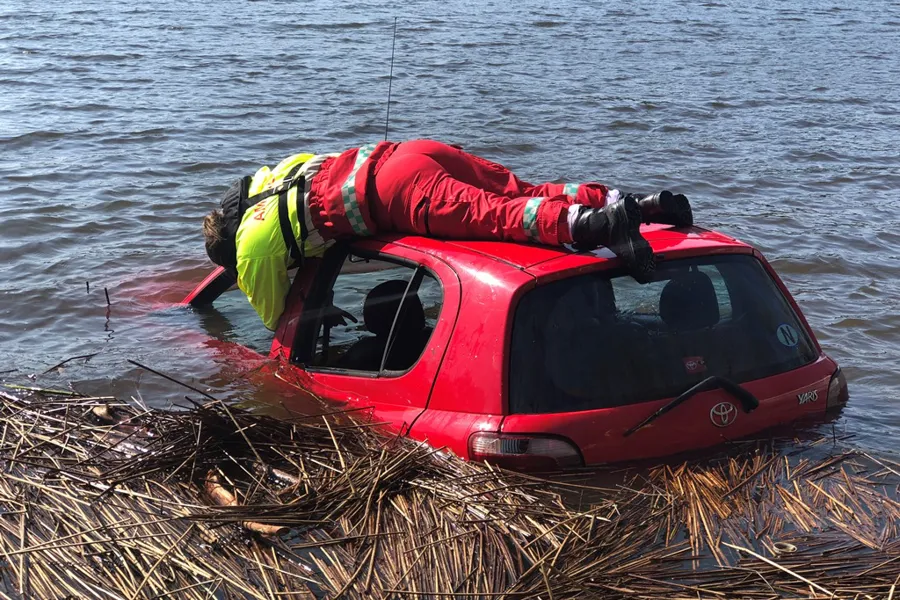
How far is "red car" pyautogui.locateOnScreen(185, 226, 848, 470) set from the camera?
14.0 feet

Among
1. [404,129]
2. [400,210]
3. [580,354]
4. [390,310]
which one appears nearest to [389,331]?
[390,310]

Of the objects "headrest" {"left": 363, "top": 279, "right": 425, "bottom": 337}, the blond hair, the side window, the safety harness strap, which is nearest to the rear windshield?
the side window

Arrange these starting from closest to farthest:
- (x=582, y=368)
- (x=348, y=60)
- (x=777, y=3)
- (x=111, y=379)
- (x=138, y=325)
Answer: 1. (x=582, y=368)
2. (x=111, y=379)
3. (x=138, y=325)
4. (x=348, y=60)
5. (x=777, y=3)

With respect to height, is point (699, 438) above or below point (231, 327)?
above

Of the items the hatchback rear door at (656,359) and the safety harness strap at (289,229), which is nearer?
the hatchback rear door at (656,359)

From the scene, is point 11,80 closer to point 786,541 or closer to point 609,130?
point 609,130

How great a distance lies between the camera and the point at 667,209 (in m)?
4.89

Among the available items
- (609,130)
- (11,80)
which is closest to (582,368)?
(609,130)

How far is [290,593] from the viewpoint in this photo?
11.8ft

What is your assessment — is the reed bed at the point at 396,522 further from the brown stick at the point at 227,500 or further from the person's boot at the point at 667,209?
the person's boot at the point at 667,209

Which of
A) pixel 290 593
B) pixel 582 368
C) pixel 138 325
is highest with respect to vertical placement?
pixel 582 368

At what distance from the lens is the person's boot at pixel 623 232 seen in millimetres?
4316

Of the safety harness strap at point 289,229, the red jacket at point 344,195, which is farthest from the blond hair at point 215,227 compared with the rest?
the red jacket at point 344,195

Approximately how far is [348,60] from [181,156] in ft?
20.0
